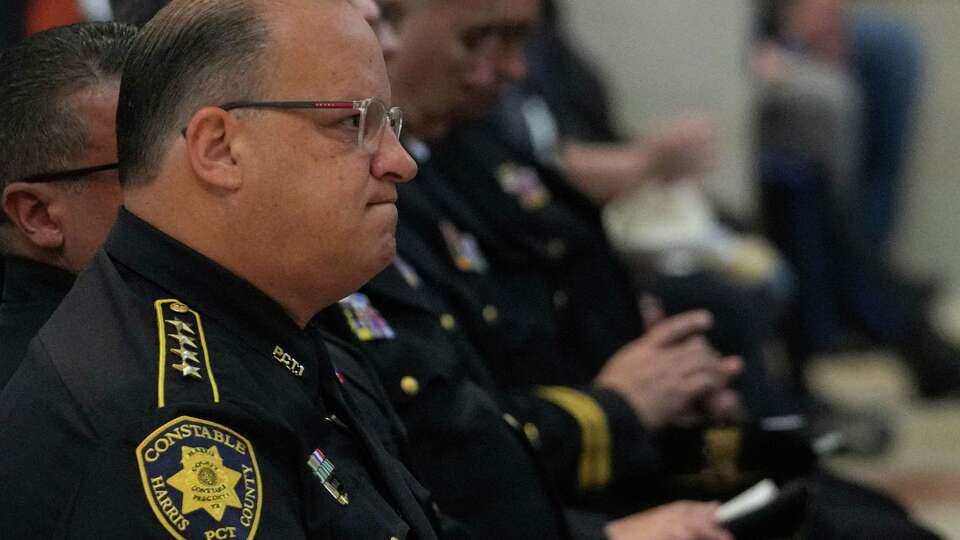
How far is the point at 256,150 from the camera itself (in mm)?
1909

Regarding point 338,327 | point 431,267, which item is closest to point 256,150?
point 338,327

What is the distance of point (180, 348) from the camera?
5.95 feet

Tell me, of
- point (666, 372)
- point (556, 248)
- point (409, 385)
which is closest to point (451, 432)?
point (409, 385)

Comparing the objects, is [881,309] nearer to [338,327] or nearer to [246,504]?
[338,327]

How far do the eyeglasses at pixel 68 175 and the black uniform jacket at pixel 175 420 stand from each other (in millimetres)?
321

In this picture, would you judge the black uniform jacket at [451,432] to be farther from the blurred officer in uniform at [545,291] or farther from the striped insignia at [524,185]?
the striped insignia at [524,185]

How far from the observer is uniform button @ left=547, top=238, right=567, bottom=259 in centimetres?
384

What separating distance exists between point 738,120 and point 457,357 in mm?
3911

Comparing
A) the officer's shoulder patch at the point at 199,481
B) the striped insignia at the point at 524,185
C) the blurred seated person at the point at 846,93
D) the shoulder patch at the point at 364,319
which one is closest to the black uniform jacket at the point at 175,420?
the officer's shoulder patch at the point at 199,481

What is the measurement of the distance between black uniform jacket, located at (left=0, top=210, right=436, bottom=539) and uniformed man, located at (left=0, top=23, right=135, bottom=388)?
0.33 metres

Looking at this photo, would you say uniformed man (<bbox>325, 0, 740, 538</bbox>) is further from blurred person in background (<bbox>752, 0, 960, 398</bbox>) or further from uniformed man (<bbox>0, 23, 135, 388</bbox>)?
blurred person in background (<bbox>752, 0, 960, 398</bbox>)

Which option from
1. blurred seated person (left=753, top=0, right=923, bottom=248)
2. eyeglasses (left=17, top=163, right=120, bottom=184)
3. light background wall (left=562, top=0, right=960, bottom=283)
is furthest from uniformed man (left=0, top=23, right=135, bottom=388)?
blurred seated person (left=753, top=0, right=923, bottom=248)

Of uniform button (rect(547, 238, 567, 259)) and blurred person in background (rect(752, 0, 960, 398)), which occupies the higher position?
uniform button (rect(547, 238, 567, 259))

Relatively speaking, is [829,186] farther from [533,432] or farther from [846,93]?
[533,432]
